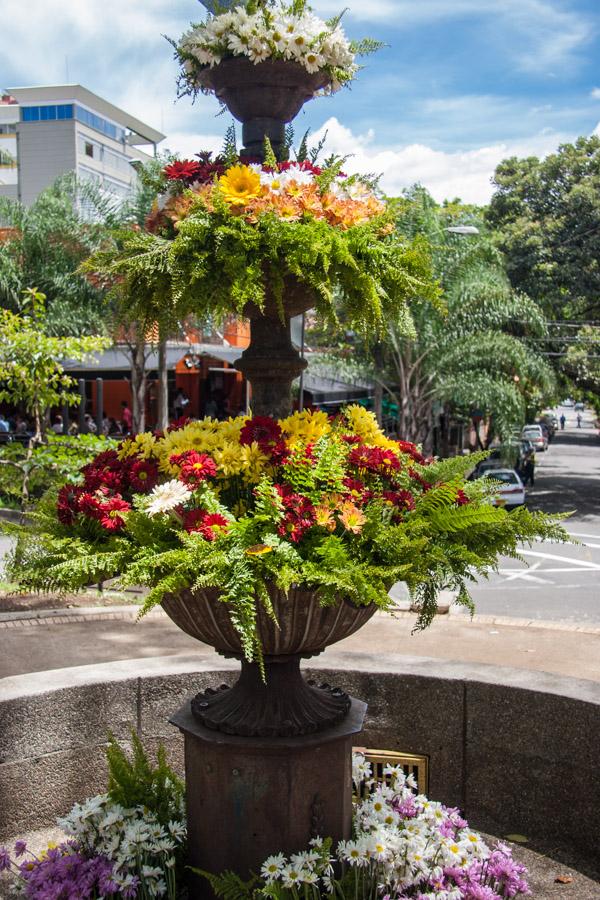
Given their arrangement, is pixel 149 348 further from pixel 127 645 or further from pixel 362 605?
pixel 362 605

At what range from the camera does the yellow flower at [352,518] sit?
11.2ft

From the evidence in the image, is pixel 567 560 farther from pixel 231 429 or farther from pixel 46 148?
pixel 46 148

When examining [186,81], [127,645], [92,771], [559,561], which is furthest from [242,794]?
[559,561]

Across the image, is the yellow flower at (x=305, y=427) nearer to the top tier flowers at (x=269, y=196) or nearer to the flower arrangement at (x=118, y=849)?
the top tier flowers at (x=269, y=196)

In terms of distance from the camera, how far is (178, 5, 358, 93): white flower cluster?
377cm

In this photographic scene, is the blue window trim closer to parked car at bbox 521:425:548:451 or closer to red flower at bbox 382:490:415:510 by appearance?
parked car at bbox 521:425:548:451

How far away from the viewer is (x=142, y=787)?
4.14 metres

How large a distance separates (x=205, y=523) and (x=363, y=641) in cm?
694

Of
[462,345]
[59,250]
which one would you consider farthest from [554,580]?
[59,250]

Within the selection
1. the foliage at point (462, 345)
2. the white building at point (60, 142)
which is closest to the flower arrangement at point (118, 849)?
the foliage at point (462, 345)

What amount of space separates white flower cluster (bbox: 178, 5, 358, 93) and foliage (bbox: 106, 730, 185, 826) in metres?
3.00

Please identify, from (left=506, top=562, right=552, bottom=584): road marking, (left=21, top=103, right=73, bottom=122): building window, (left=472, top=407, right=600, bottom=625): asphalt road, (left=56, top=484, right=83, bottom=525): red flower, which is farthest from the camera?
(left=21, top=103, right=73, bottom=122): building window

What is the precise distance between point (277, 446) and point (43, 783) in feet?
7.35

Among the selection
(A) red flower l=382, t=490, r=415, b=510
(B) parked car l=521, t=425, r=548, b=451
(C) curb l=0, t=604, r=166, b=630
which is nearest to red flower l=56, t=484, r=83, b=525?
(A) red flower l=382, t=490, r=415, b=510
